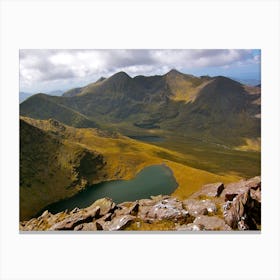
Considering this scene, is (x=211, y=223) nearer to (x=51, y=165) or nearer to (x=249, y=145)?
(x=51, y=165)

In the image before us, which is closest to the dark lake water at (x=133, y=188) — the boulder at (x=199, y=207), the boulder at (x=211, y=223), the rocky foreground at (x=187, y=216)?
the rocky foreground at (x=187, y=216)

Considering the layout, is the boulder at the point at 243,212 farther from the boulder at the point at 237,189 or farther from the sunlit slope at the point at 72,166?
the sunlit slope at the point at 72,166

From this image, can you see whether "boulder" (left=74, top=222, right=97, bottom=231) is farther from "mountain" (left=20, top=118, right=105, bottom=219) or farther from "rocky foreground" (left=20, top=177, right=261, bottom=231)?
"mountain" (left=20, top=118, right=105, bottom=219)

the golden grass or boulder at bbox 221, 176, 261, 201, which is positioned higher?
the golden grass

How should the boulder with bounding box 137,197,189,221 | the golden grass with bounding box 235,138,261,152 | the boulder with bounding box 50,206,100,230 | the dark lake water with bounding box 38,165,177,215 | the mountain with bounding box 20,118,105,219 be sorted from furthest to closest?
the golden grass with bounding box 235,138,261,152 → the mountain with bounding box 20,118,105,219 → the dark lake water with bounding box 38,165,177,215 → the boulder with bounding box 50,206,100,230 → the boulder with bounding box 137,197,189,221

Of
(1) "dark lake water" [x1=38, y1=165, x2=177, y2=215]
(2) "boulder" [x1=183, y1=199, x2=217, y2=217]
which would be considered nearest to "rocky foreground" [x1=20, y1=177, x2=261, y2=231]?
(2) "boulder" [x1=183, y1=199, x2=217, y2=217]

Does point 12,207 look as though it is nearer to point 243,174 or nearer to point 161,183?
point 161,183

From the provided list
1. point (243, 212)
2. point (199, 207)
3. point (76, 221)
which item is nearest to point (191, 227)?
point (199, 207)

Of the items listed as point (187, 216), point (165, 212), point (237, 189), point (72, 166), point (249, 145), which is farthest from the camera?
point (249, 145)

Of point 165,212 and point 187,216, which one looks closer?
point 187,216
